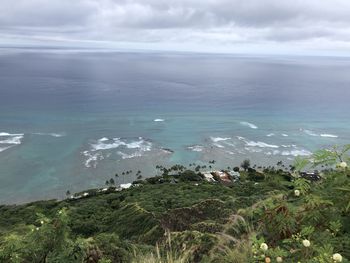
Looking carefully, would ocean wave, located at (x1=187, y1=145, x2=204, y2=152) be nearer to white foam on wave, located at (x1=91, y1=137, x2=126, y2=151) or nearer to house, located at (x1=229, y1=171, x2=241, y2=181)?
house, located at (x1=229, y1=171, x2=241, y2=181)

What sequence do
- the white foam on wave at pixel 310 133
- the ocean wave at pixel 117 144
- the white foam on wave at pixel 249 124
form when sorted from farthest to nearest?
1. the white foam on wave at pixel 249 124
2. the white foam on wave at pixel 310 133
3. the ocean wave at pixel 117 144

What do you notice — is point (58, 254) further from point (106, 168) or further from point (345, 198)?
point (106, 168)

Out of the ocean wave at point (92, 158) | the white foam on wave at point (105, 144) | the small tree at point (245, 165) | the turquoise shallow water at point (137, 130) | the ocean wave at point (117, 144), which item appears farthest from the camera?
the ocean wave at point (117, 144)

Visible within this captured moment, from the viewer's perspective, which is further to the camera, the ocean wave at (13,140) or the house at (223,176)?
the ocean wave at (13,140)

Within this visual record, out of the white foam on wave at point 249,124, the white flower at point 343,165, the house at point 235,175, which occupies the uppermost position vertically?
the white flower at point 343,165

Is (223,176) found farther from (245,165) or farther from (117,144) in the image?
(117,144)

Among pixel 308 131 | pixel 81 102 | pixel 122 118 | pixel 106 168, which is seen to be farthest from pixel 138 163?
pixel 81 102

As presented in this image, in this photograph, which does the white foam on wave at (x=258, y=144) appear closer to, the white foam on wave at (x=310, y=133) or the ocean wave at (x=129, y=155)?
the white foam on wave at (x=310, y=133)

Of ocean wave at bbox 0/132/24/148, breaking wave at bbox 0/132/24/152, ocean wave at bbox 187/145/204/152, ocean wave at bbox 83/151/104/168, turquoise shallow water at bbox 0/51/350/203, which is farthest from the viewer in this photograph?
ocean wave at bbox 187/145/204/152

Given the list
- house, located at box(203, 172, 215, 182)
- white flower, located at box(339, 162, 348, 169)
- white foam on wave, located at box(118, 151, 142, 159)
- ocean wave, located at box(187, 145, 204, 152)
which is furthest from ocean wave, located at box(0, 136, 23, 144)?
white flower, located at box(339, 162, 348, 169)

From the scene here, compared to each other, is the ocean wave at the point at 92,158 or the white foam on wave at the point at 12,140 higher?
the white foam on wave at the point at 12,140

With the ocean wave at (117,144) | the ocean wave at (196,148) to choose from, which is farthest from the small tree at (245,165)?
the ocean wave at (117,144)

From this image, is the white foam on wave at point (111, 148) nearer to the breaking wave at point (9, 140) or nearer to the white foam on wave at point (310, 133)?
the breaking wave at point (9, 140)
